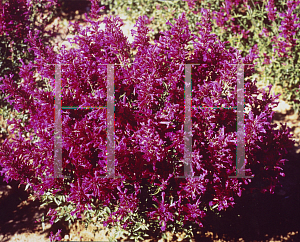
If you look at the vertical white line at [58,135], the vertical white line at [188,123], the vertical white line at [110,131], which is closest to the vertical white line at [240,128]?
the vertical white line at [188,123]

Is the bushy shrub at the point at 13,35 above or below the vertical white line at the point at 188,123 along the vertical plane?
above

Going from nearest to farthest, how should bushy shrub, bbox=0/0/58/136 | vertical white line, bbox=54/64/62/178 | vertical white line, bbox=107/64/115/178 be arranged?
vertical white line, bbox=107/64/115/178 → vertical white line, bbox=54/64/62/178 → bushy shrub, bbox=0/0/58/136

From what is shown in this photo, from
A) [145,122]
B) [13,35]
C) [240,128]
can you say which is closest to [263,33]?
[240,128]

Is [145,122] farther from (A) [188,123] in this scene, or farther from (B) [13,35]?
(B) [13,35]

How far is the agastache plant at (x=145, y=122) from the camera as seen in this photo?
102 inches

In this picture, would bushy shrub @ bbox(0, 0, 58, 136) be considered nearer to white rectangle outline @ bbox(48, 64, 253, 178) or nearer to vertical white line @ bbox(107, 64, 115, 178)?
white rectangle outline @ bbox(48, 64, 253, 178)

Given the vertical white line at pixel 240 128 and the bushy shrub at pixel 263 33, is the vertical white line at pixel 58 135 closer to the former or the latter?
the vertical white line at pixel 240 128

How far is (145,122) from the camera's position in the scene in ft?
8.44

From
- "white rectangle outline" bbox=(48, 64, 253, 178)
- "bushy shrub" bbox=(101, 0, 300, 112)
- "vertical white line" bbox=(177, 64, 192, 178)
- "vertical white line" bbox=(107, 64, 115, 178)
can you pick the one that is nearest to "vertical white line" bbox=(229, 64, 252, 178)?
"white rectangle outline" bbox=(48, 64, 253, 178)

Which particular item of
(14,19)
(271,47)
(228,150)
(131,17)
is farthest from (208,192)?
(131,17)

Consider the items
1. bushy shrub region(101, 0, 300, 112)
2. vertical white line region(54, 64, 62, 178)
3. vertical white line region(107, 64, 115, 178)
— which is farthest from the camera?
bushy shrub region(101, 0, 300, 112)

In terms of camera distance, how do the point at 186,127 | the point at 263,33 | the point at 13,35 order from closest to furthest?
the point at 186,127
the point at 13,35
the point at 263,33

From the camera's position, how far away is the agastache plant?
258 centimetres

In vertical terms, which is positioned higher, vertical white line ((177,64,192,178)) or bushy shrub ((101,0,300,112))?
bushy shrub ((101,0,300,112))
